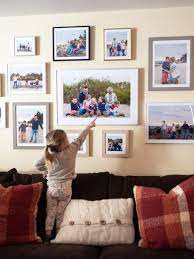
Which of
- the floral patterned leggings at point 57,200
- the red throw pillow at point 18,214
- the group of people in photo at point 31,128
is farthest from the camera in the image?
the group of people in photo at point 31,128

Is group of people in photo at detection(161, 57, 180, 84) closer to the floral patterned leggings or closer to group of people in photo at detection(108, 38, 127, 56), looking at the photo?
group of people in photo at detection(108, 38, 127, 56)

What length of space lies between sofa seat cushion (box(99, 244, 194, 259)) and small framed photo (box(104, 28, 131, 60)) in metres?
1.53

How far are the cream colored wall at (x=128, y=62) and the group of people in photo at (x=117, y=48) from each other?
0.25 ft

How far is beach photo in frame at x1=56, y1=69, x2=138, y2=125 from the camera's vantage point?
292cm

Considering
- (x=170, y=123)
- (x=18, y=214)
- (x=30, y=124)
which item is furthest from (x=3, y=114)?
(x=170, y=123)

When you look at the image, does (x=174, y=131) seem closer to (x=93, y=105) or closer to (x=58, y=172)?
(x=93, y=105)

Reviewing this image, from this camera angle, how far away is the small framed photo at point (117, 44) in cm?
289

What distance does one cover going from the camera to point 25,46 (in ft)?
9.92

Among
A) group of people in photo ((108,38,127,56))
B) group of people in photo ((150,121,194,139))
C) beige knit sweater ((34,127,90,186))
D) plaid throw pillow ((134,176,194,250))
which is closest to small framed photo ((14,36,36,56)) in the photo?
group of people in photo ((108,38,127,56))

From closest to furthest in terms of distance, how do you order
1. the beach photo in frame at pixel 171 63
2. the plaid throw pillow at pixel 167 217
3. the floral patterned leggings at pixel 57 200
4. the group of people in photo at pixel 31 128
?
the plaid throw pillow at pixel 167 217, the floral patterned leggings at pixel 57 200, the beach photo in frame at pixel 171 63, the group of people in photo at pixel 31 128

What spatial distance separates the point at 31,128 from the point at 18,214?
865 mm

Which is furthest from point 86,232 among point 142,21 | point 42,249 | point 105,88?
point 142,21

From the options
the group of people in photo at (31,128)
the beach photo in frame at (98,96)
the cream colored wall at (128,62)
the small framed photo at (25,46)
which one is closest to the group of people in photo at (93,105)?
the beach photo in frame at (98,96)

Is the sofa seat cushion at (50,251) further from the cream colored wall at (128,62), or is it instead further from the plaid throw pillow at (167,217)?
the cream colored wall at (128,62)
